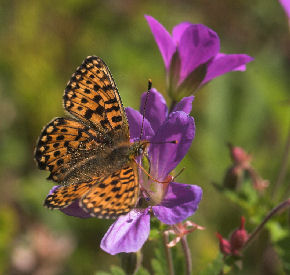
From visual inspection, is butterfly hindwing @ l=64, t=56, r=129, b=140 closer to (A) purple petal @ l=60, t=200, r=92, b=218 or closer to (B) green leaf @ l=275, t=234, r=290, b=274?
(A) purple petal @ l=60, t=200, r=92, b=218

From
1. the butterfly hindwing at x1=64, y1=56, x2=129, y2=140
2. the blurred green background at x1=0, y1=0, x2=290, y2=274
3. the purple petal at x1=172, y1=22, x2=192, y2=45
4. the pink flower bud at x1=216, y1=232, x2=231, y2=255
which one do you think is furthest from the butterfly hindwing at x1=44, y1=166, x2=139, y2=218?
the blurred green background at x1=0, y1=0, x2=290, y2=274

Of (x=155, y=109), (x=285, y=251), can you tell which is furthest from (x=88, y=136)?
(x=285, y=251)

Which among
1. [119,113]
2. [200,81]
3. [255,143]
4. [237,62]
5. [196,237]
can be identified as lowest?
[196,237]

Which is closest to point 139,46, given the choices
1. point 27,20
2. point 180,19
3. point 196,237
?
point 180,19

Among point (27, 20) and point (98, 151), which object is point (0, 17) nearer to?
point (27, 20)

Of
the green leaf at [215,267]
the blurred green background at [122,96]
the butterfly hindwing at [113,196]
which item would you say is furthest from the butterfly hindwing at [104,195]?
the blurred green background at [122,96]

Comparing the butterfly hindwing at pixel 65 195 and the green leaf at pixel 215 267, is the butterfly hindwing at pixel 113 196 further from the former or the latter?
the green leaf at pixel 215 267

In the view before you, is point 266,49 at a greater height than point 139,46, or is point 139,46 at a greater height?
point 266,49

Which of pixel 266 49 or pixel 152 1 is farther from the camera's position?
pixel 152 1
